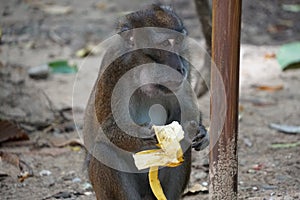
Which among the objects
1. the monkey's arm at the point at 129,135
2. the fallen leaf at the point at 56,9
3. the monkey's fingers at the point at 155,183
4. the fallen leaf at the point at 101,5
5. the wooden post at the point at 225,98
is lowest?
the fallen leaf at the point at 101,5

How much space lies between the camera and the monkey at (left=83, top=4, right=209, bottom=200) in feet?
14.1

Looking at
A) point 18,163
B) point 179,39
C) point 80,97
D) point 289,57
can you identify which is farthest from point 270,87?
point 179,39

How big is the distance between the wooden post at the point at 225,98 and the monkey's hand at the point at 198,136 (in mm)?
260

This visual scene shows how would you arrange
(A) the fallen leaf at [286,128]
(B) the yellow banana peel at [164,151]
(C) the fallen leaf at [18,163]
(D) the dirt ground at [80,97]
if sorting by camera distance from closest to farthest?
(B) the yellow banana peel at [164,151], (D) the dirt ground at [80,97], (C) the fallen leaf at [18,163], (A) the fallen leaf at [286,128]

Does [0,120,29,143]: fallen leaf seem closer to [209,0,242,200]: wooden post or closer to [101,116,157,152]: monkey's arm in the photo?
[101,116,157,152]: monkey's arm

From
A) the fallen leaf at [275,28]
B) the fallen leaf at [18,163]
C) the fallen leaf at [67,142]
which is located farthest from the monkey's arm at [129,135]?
the fallen leaf at [275,28]

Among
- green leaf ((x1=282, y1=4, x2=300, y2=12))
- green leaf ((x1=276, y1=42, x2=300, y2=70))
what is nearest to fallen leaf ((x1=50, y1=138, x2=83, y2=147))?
green leaf ((x1=276, y1=42, x2=300, y2=70))

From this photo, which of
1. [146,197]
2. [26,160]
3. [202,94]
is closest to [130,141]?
[146,197]

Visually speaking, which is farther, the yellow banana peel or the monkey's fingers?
the monkey's fingers

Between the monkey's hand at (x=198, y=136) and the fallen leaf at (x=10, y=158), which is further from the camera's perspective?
the fallen leaf at (x=10, y=158)

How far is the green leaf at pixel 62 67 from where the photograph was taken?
7.97m

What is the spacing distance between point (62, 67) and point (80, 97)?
857 mm

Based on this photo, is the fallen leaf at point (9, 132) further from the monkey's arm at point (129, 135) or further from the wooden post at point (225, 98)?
the wooden post at point (225, 98)

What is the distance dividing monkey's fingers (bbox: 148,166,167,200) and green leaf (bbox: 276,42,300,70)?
355cm
